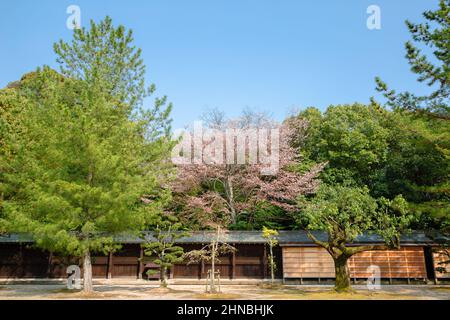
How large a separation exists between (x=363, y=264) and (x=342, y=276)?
6.88m

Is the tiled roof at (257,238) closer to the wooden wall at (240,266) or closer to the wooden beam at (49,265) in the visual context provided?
the wooden wall at (240,266)

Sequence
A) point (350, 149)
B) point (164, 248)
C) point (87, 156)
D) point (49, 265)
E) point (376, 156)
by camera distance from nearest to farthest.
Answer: point (87, 156), point (164, 248), point (49, 265), point (376, 156), point (350, 149)

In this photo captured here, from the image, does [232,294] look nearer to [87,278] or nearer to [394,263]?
[87,278]

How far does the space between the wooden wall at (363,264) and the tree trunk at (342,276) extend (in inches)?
243

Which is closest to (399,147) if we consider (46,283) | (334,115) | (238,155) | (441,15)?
(334,115)

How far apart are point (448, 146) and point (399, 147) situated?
39.9 feet

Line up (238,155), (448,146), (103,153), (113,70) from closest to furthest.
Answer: (103,153)
(448,146)
(113,70)
(238,155)

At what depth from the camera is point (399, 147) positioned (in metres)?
26.2

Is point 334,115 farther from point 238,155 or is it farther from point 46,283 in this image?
point 46,283

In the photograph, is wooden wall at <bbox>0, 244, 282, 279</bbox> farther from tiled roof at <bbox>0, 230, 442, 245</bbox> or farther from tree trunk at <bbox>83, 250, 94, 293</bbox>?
tree trunk at <bbox>83, 250, 94, 293</bbox>

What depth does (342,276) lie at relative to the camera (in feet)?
46.9

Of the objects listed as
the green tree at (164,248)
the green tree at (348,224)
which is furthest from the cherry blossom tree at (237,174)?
the green tree at (348,224)

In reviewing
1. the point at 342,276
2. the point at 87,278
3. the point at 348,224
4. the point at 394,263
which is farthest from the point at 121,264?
the point at 394,263

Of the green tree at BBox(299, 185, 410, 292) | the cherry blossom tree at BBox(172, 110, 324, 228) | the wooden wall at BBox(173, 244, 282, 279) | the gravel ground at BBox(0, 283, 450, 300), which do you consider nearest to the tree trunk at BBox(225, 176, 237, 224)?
the cherry blossom tree at BBox(172, 110, 324, 228)
